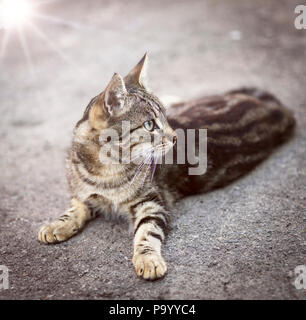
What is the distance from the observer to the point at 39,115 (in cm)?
465

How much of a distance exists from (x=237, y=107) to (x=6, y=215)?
7.01ft

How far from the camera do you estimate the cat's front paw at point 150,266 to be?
2.11 meters

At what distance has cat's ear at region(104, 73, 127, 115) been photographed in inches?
85.3

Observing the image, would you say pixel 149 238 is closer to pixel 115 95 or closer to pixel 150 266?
pixel 150 266

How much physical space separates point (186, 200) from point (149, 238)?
2.23ft

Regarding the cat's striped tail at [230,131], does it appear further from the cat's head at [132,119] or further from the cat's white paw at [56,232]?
the cat's white paw at [56,232]

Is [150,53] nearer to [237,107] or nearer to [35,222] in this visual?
[237,107]

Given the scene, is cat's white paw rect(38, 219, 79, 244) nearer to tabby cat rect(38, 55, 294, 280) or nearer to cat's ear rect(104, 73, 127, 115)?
tabby cat rect(38, 55, 294, 280)

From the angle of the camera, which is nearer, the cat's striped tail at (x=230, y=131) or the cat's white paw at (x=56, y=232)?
the cat's white paw at (x=56, y=232)
